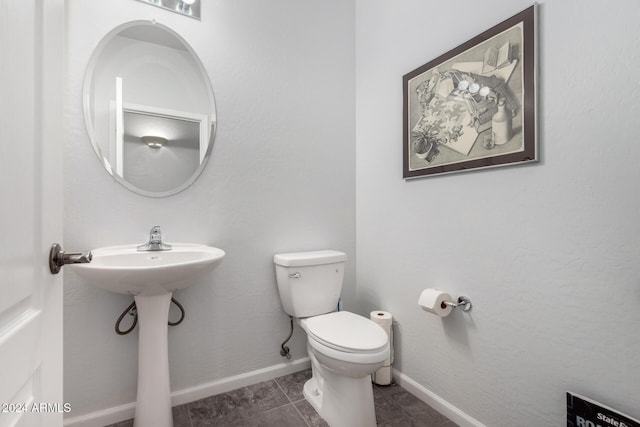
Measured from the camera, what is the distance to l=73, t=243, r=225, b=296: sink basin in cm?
112

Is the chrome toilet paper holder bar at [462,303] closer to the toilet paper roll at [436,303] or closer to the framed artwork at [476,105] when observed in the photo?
the toilet paper roll at [436,303]

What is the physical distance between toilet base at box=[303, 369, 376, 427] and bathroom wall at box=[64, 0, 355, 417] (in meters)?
0.50

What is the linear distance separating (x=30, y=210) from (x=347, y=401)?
4.47 feet

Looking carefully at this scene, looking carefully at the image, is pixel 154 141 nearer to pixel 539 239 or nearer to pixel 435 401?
pixel 539 239

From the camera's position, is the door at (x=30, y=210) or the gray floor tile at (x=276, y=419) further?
the gray floor tile at (x=276, y=419)

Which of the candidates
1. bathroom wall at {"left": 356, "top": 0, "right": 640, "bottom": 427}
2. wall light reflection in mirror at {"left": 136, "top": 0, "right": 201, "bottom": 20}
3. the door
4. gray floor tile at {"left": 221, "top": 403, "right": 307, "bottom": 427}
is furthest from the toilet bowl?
wall light reflection in mirror at {"left": 136, "top": 0, "right": 201, "bottom": 20}

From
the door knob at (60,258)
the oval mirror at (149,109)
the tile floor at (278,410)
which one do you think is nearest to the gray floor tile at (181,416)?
the tile floor at (278,410)

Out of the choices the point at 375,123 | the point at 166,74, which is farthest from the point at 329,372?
the point at 166,74

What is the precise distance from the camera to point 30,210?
1.77ft

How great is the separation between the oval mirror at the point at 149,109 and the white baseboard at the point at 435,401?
64.1 inches

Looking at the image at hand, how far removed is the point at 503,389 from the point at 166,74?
7.07 ft

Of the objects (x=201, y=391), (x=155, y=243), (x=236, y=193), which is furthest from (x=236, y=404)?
(x=236, y=193)

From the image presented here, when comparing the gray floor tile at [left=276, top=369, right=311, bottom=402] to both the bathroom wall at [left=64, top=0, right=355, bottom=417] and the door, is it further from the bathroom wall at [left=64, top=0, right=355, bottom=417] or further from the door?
the door

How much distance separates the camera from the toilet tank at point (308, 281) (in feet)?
5.70
